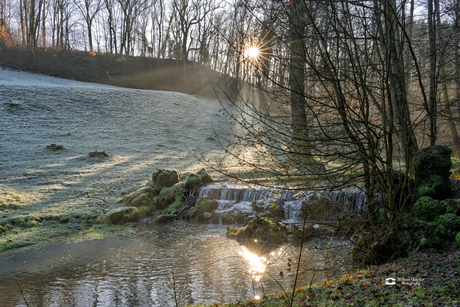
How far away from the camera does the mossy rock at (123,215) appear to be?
868 centimetres

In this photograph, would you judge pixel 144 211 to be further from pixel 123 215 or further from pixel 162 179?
pixel 162 179

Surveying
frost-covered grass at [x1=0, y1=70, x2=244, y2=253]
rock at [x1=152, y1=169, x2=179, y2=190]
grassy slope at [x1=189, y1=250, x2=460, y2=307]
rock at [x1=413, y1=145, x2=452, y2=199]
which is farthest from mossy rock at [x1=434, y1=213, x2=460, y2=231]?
rock at [x1=152, y1=169, x2=179, y2=190]

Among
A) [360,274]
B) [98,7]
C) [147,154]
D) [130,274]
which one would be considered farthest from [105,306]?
[98,7]

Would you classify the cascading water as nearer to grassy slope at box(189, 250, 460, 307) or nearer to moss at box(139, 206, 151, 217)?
moss at box(139, 206, 151, 217)

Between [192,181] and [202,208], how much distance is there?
1.68 metres

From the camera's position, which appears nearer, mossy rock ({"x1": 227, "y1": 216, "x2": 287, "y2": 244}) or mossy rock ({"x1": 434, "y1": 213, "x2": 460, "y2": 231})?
mossy rock ({"x1": 434, "y1": 213, "x2": 460, "y2": 231})

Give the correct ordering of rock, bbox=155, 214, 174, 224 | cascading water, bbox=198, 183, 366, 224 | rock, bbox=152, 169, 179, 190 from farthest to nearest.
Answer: rock, bbox=152, 169, 179, 190 < rock, bbox=155, 214, 174, 224 < cascading water, bbox=198, 183, 366, 224

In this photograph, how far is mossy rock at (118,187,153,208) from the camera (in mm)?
9797

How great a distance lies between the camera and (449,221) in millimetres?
4762

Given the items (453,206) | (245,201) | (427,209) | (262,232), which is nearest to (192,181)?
(245,201)

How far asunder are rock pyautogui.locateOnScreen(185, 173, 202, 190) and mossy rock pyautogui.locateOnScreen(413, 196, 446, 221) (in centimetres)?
753

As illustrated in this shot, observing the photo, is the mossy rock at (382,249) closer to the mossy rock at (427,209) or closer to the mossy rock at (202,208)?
the mossy rock at (427,209)

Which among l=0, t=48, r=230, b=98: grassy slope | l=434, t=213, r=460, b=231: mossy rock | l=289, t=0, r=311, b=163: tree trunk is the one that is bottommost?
l=434, t=213, r=460, b=231: mossy rock

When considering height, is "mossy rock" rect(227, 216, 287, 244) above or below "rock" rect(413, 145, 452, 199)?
below
